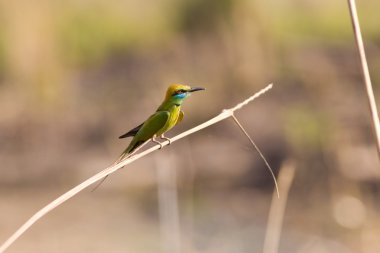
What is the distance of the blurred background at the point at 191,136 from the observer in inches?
275

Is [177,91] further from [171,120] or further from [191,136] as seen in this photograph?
[191,136]

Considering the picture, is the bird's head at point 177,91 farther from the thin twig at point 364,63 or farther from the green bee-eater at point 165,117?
the thin twig at point 364,63

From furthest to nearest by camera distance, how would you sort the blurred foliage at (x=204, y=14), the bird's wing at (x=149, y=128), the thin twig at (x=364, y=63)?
the blurred foliage at (x=204, y=14) → the bird's wing at (x=149, y=128) → the thin twig at (x=364, y=63)

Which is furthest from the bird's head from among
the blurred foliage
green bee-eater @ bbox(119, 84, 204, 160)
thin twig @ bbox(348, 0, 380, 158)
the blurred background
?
the blurred foliage

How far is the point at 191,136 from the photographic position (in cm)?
805

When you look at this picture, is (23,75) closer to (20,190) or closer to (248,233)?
(20,190)

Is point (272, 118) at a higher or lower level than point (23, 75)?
lower

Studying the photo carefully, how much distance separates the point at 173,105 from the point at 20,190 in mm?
5747

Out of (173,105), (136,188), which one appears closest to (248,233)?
(136,188)

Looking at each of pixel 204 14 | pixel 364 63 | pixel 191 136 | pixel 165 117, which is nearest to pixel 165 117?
pixel 165 117

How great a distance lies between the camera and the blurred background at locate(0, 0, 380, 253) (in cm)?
700

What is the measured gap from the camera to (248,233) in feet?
23.0

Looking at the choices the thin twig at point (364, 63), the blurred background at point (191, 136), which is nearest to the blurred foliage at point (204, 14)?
the blurred background at point (191, 136)

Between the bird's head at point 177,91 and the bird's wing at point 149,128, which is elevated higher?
the bird's head at point 177,91
